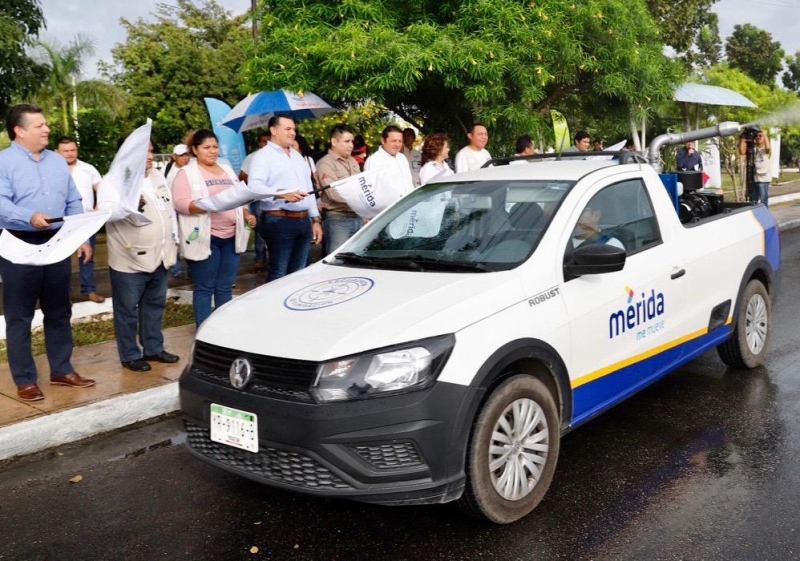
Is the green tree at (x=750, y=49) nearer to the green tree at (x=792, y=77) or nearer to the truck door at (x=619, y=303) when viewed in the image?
the green tree at (x=792, y=77)

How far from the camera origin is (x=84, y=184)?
893 centimetres

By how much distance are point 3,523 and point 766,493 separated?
3624mm

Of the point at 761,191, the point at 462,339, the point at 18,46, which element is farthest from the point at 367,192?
the point at 761,191

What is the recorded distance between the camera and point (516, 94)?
9.91m

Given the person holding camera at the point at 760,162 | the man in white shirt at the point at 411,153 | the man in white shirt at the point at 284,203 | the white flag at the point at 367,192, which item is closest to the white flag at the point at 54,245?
the man in white shirt at the point at 284,203

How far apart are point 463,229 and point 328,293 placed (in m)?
0.89

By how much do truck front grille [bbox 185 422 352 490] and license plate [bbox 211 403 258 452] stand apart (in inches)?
1.5

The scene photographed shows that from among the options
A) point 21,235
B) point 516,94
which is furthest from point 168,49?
point 21,235

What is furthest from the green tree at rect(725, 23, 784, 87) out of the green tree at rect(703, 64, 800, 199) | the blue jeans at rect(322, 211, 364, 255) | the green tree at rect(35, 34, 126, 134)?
the blue jeans at rect(322, 211, 364, 255)

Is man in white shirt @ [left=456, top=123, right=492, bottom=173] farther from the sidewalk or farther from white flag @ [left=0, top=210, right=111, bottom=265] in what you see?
white flag @ [left=0, top=210, right=111, bottom=265]

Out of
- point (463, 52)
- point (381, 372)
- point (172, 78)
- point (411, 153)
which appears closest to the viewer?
point (381, 372)

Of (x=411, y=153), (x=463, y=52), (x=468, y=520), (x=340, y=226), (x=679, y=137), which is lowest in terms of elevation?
(x=468, y=520)

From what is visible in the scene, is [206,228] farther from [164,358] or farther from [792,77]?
[792,77]

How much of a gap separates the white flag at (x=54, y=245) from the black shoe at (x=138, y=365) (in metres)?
1.19
